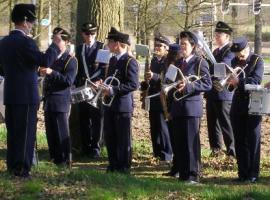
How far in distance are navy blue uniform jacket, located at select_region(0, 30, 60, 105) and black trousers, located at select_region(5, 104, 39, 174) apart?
0.36 feet

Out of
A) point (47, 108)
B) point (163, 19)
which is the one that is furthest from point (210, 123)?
point (163, 19)

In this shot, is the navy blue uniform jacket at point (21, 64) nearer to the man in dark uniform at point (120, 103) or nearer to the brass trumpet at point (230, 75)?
the man in dark uniform at point (120, 103)

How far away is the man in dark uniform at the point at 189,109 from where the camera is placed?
828cm

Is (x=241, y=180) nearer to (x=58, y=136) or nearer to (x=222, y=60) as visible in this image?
(x=222, y=60)

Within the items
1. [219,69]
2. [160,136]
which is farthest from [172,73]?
[160,136]

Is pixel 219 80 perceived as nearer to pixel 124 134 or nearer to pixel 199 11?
pixel 124 134

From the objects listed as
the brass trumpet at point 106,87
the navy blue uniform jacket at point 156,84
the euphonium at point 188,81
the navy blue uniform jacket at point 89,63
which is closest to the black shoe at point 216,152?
the navy blue uniform jacket at point 156,84

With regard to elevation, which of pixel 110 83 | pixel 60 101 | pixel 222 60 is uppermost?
pixel 222 60

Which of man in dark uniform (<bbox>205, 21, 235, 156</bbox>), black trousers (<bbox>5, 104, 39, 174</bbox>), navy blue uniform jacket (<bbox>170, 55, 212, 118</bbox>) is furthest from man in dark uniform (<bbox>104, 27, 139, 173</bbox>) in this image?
man in dark uniform (<bbox>205, 21, 235, 156</bbox>)

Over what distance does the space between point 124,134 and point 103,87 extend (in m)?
0.71

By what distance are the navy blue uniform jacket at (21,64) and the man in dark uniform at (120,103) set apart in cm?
150

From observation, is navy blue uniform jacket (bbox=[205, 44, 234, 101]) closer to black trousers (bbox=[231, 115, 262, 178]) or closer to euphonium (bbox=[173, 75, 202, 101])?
black trousers (bbox=[231, 115, 262, 178])

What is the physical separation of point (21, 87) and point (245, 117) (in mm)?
3009

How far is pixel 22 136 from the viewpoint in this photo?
7605 millimetres
